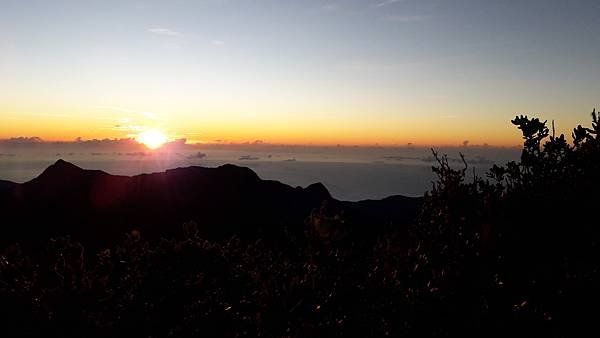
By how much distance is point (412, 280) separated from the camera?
8617 mm

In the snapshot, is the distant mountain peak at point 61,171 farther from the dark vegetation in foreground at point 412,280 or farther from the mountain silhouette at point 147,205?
the dark vegetation in foreground at point 412,280

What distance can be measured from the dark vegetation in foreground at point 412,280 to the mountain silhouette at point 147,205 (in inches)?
2665

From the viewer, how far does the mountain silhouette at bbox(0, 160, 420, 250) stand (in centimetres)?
9294

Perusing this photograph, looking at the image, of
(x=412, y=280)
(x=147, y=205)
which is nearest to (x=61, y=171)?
(x=147, y=205)

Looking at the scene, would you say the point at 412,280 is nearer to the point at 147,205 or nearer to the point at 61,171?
the point at 147,205

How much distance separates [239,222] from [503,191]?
9577cm

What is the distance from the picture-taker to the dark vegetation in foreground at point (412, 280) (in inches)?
297

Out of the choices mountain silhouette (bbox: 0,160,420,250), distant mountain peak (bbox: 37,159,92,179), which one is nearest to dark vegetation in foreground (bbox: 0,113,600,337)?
mountain silhouette (bbox: 0,160,420,250)

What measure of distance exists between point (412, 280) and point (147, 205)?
105324mm

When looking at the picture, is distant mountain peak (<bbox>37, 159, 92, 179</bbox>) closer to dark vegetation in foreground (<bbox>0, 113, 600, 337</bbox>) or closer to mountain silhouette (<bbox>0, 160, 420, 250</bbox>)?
mountain silhouette (<bbox>0, 160, 420, 250</bbox>)

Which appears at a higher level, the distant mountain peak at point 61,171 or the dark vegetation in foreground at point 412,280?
the dark vegetation in foreground at point 412,280

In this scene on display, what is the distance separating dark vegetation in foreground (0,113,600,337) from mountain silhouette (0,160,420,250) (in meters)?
67.7

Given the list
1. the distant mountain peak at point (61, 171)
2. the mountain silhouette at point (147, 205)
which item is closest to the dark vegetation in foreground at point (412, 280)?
the mountain silhouette at point (147, 205)

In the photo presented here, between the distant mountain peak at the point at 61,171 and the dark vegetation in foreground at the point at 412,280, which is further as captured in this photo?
the distant mountain peak at the point at 61,171
